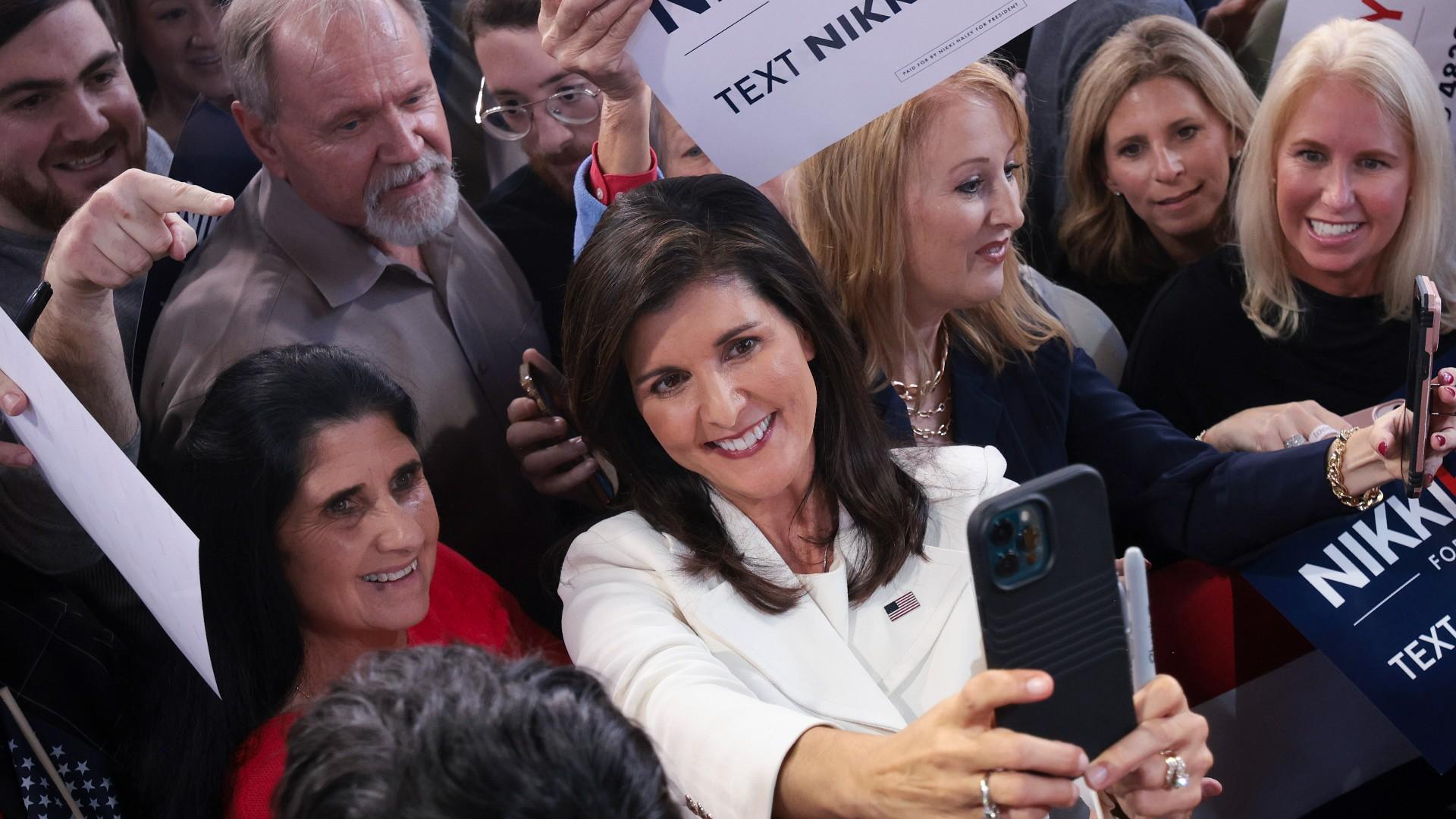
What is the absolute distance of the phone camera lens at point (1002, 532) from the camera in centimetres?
110

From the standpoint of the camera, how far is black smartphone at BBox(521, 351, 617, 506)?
213 centimetres

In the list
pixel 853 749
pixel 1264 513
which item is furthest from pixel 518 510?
pixel 1264 513

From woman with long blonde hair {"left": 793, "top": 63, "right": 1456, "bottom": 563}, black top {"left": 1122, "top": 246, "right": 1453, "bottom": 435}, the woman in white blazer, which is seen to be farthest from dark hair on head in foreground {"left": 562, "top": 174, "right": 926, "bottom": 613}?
black top {"left": 1122, "top": 246, "right": 1453, "bottom": 435}

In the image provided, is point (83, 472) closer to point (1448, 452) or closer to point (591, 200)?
point (591, 200)

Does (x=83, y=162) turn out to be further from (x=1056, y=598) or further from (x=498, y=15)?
(x=1056, y=598)

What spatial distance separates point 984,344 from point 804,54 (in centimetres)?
73

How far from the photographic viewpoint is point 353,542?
1822 millimetres

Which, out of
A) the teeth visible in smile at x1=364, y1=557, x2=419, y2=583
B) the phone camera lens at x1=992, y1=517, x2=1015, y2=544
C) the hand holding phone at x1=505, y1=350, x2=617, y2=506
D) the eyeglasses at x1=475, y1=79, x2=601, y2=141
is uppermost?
the eyeglasses at x1=475, y1=79, x2=601, y2=141

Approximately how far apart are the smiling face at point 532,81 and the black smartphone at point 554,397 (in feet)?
1.54

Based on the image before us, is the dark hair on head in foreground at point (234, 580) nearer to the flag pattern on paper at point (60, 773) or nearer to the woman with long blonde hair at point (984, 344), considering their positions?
the flag pattern on paper at point (60, 773)

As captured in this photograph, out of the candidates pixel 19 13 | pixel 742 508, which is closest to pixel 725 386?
pixel 742 508

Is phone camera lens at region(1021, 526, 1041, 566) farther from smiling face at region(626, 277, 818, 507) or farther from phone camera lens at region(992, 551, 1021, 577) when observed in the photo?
smiling face at region(626, 277, 818, 507)

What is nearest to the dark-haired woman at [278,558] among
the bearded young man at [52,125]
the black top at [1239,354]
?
the bearded young man at [52,125]

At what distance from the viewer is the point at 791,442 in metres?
1.73
